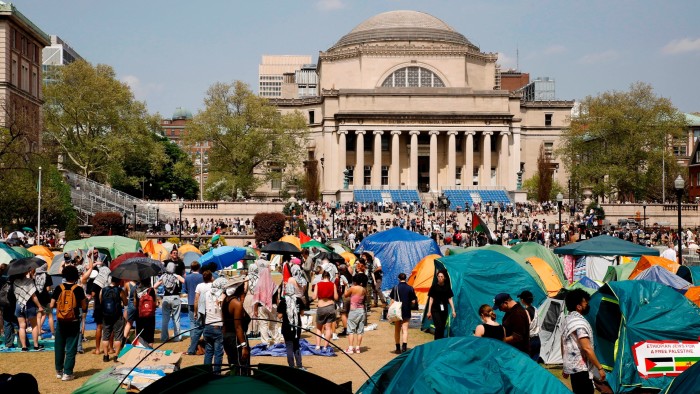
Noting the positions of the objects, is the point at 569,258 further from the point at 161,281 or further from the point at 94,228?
the point at 94,228

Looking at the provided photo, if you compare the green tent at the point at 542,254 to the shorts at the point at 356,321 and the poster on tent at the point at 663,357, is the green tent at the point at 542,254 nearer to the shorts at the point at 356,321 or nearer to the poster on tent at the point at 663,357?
the shorts at the point at 356,321

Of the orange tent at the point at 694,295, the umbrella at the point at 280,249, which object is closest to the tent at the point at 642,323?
the orange tent at the point at 694,295

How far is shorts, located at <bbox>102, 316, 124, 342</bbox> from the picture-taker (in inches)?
585

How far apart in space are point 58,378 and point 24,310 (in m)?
2.76

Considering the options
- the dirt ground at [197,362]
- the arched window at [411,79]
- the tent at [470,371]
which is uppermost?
the arched window at [411,79]

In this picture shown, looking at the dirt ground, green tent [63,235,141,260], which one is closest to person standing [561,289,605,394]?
the dirt ground

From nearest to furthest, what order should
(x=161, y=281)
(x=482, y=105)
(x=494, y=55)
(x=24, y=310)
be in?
(x=24, y=310) < (x=161, y=281) < (x=482, y=105) < (x=494, y=55)

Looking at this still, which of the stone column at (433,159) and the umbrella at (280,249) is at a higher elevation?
the stone column at (433,159)

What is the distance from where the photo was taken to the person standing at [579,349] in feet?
31.8

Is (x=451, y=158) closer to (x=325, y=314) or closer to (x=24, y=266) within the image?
(x=325, y=314)

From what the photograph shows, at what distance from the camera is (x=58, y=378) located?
13.3 metres

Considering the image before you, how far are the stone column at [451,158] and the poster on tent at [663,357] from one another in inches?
2741

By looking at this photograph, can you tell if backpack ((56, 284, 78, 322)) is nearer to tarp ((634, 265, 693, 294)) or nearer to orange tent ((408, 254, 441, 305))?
orange tent ((408, 254, 441, 305))

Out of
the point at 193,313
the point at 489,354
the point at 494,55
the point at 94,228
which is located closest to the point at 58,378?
the point at 193,313
